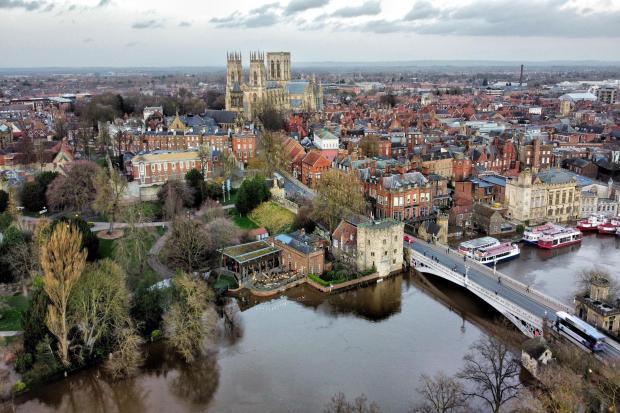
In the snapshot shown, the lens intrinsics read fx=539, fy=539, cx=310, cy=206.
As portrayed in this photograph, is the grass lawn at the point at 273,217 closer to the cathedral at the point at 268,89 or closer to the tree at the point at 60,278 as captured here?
the tree at the point at 60,278

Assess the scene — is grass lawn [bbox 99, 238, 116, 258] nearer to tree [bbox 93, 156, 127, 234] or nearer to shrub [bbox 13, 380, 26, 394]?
tree [bbox 93, 156, 127, 234]

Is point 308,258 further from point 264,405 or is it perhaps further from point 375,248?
point 264,405

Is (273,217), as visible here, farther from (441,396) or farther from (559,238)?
(441,396)

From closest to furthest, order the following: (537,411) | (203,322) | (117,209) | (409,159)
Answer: (537,411), (203,322), (117,209), (409,159)

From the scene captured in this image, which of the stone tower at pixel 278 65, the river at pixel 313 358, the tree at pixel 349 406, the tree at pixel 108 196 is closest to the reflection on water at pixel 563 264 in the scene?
the river at pixel 313 358

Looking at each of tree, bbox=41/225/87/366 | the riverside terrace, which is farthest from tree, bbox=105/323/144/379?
the riverside terrace

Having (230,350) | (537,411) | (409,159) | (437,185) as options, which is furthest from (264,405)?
(409,159)
